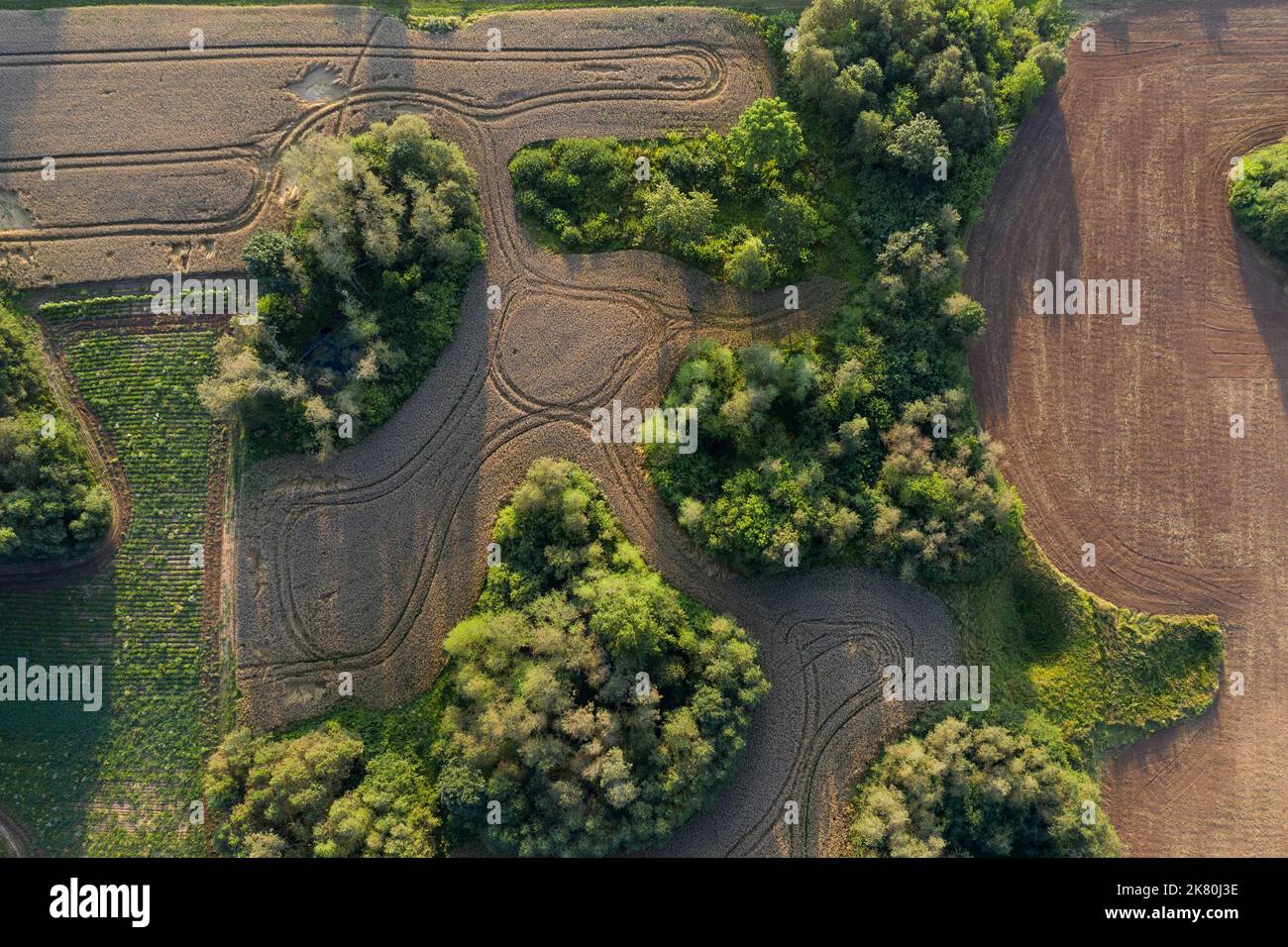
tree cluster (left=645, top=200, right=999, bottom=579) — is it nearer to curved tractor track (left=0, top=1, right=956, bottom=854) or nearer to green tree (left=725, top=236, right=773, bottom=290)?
curved tractor track (left=0, top=1, right=956, bottom=854)

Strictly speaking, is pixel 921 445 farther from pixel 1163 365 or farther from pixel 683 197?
pixel 683 197

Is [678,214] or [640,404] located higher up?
[678,214]

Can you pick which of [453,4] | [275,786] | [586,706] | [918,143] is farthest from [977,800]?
[453,4]

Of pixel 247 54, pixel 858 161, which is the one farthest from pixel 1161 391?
pixel 247 54

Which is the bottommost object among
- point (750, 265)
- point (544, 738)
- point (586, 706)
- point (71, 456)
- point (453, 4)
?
point (544, 738)

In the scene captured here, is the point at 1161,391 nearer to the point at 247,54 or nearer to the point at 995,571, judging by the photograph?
the point at 995,571

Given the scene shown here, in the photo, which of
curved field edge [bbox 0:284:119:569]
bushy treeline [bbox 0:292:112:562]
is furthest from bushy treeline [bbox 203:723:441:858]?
bushy treeline [bbox 0:292:112:562]
